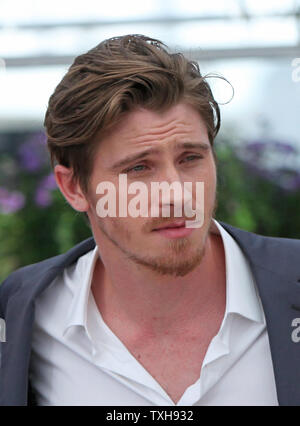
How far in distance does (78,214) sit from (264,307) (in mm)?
2393

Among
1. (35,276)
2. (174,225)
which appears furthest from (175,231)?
(35,276)

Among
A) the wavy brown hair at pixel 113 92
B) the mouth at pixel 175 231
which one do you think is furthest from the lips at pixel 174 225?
the wavy brown hair at pixel 113 92

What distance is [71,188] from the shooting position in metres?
2.38

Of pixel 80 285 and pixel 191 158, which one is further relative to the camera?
pixel 80 285

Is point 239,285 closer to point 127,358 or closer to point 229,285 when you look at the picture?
point 229,285

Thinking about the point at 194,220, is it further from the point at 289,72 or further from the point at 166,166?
the point at 289,72

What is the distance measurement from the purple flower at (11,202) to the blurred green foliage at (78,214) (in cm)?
2

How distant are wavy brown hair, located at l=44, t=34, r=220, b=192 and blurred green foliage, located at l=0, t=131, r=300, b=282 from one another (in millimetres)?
2013

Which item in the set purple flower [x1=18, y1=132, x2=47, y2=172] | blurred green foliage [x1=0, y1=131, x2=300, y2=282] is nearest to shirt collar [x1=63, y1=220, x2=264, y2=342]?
blurred green foliage [x1=0, y1=131, x2=300, y2=282]

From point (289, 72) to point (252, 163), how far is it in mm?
980

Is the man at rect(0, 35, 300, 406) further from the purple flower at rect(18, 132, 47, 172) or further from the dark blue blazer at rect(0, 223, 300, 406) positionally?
the purple flower at rect(18, 132, 47, 172)

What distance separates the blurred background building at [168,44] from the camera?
436 centimetres

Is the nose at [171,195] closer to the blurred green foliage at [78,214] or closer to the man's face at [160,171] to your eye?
the man's face at [160,171]

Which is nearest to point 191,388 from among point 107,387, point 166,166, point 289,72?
point 107,387
